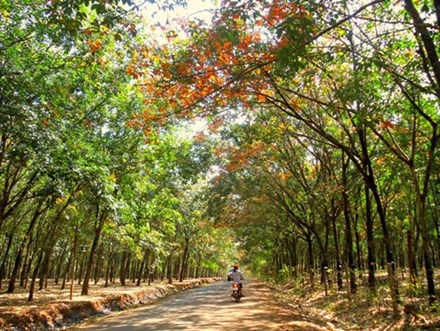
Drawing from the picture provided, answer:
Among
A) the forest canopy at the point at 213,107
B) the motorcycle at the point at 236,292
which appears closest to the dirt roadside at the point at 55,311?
the forest canopy at the point at 213,107

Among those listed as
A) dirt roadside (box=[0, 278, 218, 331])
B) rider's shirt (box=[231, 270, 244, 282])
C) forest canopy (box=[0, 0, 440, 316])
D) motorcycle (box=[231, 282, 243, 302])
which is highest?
forest canopy (box=[0, 0, 440, 316])

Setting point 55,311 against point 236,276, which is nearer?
point 55,311

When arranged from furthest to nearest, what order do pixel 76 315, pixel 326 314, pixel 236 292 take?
pixel 236 292
pixel 76 315
pixel 326 314

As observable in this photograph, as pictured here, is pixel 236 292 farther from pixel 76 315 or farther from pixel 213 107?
pixel 213 107

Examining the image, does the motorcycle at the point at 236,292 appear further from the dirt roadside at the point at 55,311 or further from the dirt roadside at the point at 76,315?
the dirt roadside at the point at 55,311

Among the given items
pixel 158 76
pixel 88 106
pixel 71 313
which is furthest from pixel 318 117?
pixel 71 313

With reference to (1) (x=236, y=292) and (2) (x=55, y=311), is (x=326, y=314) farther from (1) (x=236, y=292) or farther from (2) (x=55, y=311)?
(2) (x=55, y=311)

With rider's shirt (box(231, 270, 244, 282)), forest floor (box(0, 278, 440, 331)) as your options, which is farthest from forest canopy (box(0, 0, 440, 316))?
rider's shirt (box(231, 270, 244, 282))

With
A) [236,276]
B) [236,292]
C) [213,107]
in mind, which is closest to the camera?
[213,107]

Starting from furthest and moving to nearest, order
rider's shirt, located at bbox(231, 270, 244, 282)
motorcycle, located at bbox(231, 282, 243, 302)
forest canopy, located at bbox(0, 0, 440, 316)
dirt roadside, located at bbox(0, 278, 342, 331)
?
rider's shirt, located at bbox(231, 270, 244, 282) → motorcycle, located at bbox(231, 282, 243, 302) → dirt roadside, located at bbox(0, 278, 342, 331) → forest canopy, located at bbox(0, 0, 440, 316)

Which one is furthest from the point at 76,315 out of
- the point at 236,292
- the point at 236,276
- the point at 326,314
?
the point at 326,314

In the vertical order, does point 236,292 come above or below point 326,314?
above

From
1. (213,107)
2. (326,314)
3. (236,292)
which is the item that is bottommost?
(326,314)

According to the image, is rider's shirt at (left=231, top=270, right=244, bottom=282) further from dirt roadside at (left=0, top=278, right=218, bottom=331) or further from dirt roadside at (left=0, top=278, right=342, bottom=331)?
dirt roadside at (left=0, top=278, right=218, bottom=331)
